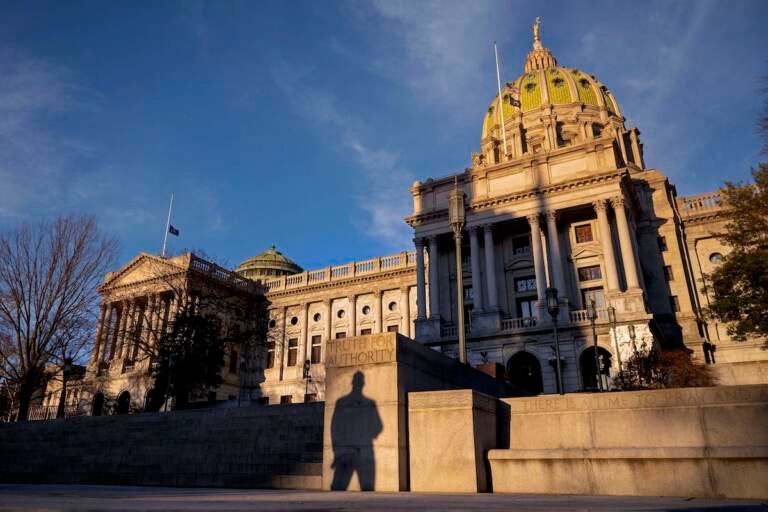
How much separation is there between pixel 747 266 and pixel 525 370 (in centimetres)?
1731

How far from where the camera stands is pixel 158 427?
55.6ft

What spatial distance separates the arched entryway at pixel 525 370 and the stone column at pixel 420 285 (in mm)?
8276

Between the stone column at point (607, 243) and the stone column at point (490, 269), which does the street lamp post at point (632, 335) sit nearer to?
the stone column at point (607, 243)

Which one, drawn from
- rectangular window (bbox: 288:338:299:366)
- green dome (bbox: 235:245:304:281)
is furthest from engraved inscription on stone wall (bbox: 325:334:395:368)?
green dome (bbox: 235:245:304:281)

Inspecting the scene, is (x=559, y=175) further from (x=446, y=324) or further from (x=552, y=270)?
(x=446, y=324)

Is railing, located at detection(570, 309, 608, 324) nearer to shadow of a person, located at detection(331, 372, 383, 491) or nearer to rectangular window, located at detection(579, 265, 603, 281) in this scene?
rectangular window, located at detection(579, 265, 603, 281)

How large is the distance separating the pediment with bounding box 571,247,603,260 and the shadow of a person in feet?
114

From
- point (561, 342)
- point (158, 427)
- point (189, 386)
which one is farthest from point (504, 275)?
point (158, 427)

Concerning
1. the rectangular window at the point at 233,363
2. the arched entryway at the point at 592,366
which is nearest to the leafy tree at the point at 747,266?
the arched entryway at the point at 592,366

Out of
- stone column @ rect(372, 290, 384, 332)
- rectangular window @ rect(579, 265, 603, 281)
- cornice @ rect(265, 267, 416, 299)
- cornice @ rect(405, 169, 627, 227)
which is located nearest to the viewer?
cornice @ rect(405, 169, 627, 227)

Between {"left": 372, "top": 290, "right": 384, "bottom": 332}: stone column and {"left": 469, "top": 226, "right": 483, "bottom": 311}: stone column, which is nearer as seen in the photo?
{"left": 469, "top": 226, "right": 483, "bottom": 311}: stone column

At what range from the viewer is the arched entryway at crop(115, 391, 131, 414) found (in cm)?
5006

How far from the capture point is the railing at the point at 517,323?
38.3 m

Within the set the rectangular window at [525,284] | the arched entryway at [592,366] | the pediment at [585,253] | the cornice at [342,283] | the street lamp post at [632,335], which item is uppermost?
the cornice at [342,283]
